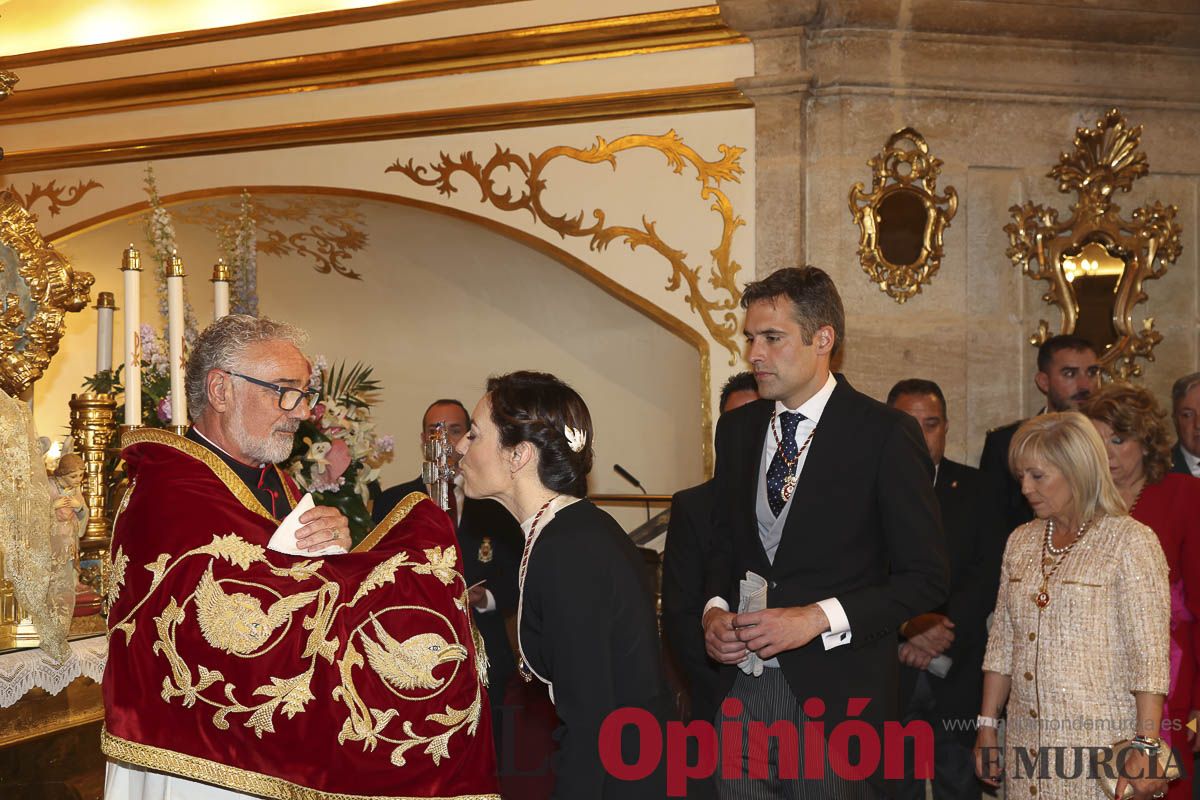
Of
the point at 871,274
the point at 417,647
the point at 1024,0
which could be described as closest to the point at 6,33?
the point at 871,274

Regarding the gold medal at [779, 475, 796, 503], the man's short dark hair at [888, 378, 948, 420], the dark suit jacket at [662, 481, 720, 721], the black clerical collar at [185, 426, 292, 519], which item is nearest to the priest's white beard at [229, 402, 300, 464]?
the black clerical collar at [185, 426, 292, 519]

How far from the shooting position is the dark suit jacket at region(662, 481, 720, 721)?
3.92 metres

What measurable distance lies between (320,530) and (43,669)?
964mm

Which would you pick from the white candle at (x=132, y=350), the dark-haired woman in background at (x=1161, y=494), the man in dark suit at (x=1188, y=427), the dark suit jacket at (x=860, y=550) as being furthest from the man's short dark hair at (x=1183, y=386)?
the white candle at (x=132, y=350)

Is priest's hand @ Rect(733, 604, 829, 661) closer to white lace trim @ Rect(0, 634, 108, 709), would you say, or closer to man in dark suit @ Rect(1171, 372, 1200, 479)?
white lace trim @ Rect(0, 634, 108, 709)

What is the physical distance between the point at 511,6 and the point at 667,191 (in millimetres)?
1177

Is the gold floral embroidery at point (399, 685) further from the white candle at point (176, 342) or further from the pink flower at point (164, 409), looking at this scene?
the pink flower at point (164, 409)

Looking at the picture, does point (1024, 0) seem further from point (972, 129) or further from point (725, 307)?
point (725, 307)

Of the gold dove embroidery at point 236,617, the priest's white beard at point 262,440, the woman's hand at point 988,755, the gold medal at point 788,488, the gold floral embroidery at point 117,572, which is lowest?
the woman's hand at point 988,755

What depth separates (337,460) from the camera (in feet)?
12.4

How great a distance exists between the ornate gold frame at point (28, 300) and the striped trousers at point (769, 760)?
2.17 metres

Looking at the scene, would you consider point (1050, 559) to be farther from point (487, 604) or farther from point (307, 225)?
point (307, 225)

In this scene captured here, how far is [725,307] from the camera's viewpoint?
5668 mm

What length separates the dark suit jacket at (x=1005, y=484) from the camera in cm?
484
